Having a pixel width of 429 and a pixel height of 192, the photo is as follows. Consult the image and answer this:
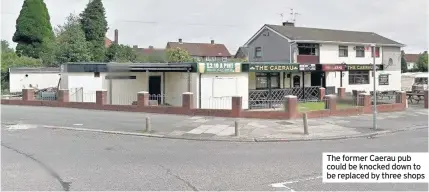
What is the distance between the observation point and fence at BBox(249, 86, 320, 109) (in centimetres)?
2145

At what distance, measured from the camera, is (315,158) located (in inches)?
370

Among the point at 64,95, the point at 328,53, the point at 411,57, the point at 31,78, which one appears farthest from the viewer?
the point at 411,57

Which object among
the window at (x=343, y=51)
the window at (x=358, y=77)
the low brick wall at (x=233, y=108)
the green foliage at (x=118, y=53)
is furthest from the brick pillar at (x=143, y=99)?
the green foliage at (x=118, y=53)

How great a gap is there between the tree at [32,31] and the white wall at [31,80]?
→ 12.5 m

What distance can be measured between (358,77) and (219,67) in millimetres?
22375

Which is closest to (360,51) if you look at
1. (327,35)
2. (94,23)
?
(327,35)

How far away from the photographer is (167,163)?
8641mm

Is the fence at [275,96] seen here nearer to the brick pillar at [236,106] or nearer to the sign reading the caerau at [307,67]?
the sign reading the caerau at [307,67]

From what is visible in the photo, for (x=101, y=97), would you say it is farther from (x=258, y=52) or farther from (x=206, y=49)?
(x=206, y=49)

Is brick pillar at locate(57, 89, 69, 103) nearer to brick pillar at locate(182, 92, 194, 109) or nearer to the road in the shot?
brick pillar at locate(182, 92, 194, 109)

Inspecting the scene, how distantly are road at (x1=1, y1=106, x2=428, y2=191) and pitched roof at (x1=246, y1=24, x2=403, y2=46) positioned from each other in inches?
948

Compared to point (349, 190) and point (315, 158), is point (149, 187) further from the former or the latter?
point (315, 158)

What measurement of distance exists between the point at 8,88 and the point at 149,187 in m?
34.3

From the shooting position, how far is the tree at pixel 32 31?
158 feet
